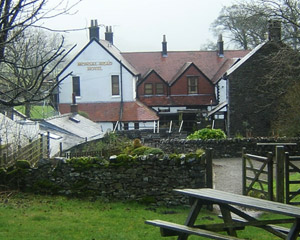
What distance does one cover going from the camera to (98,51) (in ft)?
167

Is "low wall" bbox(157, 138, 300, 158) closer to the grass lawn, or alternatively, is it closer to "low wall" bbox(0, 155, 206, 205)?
"low wall" bbox(0, 155, 206, 205)

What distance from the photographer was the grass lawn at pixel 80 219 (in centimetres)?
1050

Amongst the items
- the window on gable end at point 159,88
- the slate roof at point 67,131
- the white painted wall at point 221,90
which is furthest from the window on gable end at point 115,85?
the slate roof at point 67,131

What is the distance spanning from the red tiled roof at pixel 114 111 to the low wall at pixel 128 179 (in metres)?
31.9

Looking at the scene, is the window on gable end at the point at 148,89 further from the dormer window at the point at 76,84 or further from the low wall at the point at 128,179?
the low wall at the point at 128,179

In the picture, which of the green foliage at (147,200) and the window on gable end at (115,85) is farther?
the window on gable end at (115,85)

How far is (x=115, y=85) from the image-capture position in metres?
51.7

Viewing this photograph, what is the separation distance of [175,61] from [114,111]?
10558 millimetres

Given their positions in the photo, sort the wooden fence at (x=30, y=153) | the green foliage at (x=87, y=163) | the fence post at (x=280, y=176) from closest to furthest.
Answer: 1. the fence post at (x=280, y=176)
2. the green foliage at (x=87, y=163)
3. the wooden fence at (x=30, y=153)

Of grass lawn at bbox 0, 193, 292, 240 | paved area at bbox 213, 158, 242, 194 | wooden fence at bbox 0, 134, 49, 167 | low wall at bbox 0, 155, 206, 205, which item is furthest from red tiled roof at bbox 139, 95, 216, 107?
grass lawn at bbox 0, 193, 292, 240

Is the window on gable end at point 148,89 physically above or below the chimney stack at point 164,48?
below

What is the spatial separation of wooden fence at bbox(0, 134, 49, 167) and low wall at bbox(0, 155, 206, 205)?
3.83ft

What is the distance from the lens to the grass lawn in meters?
10.5

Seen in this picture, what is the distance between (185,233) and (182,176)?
659 cm
